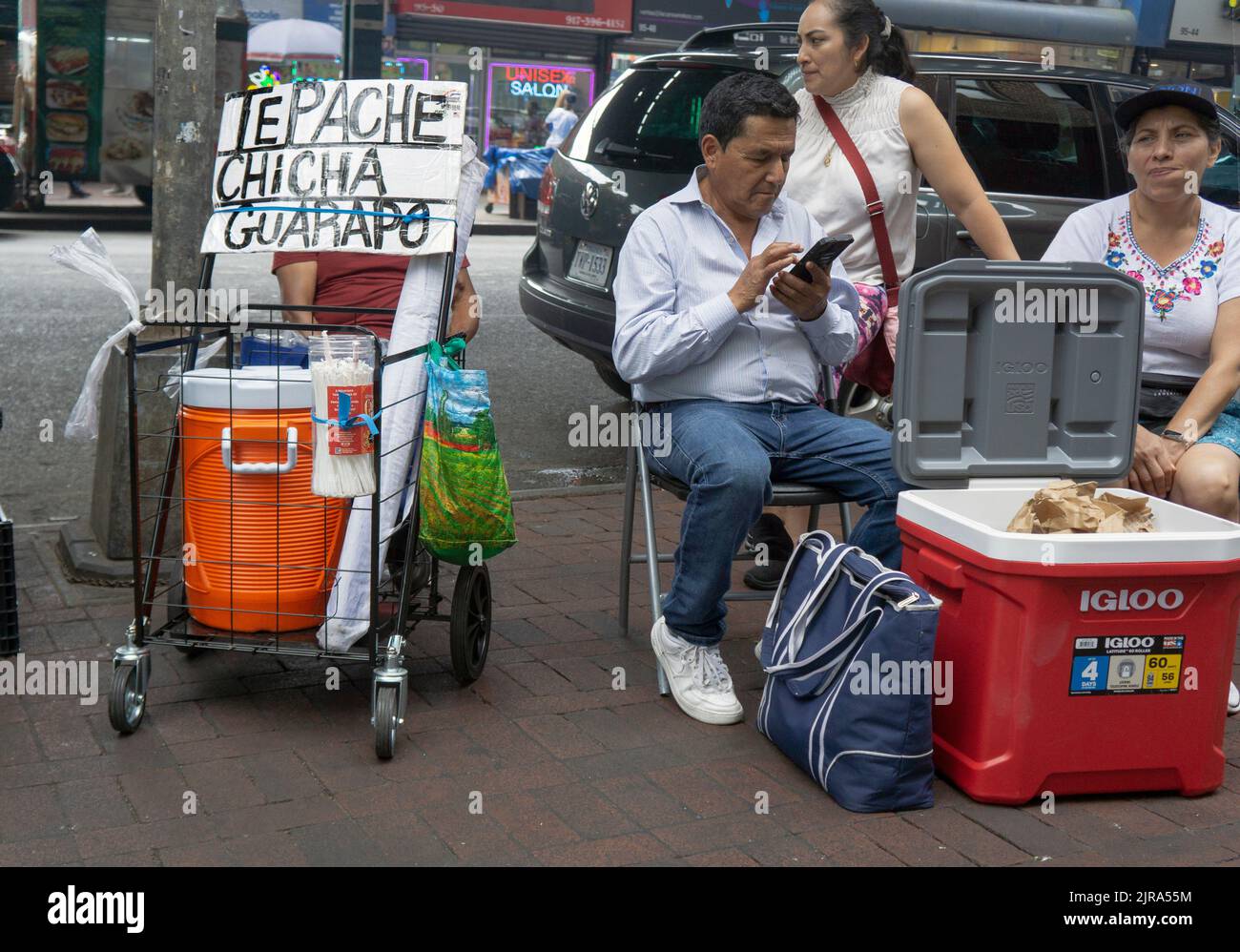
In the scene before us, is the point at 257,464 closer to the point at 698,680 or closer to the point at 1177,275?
the point at 698,680

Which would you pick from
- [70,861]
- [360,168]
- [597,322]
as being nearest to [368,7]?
[597,322]

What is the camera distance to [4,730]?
3.44 meters

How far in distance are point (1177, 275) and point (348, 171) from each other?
2.29m

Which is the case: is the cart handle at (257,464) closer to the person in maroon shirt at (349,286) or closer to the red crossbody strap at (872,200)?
the person in maroon shirt at (349,286)

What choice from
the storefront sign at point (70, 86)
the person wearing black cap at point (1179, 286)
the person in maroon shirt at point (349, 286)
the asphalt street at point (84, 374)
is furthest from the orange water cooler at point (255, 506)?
the storefront sign at point (70, 86)

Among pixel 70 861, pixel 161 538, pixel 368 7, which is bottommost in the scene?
pixel 70 861

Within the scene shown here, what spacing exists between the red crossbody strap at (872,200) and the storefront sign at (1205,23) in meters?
19.4

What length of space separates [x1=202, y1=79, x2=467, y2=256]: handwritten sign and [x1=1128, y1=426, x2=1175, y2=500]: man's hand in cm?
193

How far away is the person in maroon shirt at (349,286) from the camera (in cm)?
393

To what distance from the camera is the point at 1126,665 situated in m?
3.11

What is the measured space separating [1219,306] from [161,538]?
2920 mm

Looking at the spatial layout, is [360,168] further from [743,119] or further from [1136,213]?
[1136,213]

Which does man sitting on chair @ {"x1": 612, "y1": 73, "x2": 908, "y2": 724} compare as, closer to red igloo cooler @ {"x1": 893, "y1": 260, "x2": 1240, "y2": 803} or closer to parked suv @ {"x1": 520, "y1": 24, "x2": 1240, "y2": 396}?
red igloo cooler @ {"x1": 893, "y1": 260, "x2": 1240, "y2": 803}

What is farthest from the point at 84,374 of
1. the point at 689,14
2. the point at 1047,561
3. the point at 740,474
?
the point at 689,14
